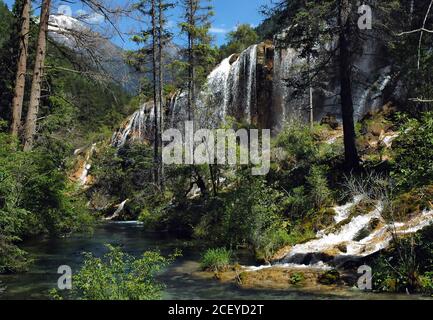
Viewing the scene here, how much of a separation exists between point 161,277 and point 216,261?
1.55 metres

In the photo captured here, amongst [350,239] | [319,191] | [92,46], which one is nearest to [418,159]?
[350,239]

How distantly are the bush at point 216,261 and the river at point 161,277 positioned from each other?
1.35 ft

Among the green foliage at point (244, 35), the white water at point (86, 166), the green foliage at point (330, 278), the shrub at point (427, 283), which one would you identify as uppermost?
the green foliage at point (244, 35)

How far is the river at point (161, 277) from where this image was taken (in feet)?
31.6

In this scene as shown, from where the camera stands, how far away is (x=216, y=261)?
41.9ft

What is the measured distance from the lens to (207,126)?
24219mm

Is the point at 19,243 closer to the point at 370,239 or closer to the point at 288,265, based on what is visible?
the point at 288,265

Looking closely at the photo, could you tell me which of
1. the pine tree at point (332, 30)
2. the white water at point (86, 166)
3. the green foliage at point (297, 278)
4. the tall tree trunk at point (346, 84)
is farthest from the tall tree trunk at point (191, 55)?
the green foliage at point (297, 278)

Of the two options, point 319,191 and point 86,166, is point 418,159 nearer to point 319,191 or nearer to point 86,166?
point 319,191

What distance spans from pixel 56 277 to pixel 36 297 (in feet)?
6.92

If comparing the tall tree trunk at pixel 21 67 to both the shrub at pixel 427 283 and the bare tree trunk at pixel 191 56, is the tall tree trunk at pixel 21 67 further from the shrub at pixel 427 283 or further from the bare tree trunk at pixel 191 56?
the bare tree trunk at pixel 191 56

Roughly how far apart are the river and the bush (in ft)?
1.35

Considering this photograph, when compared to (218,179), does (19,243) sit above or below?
below
